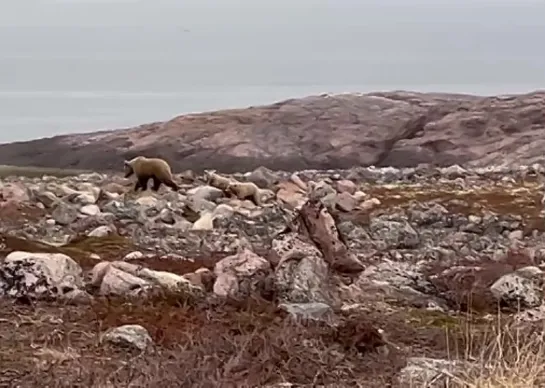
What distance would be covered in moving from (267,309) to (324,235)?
1990mm

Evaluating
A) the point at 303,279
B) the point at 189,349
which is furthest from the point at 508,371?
the point at 303,279

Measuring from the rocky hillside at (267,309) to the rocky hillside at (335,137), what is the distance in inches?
1271

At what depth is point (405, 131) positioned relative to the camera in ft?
183

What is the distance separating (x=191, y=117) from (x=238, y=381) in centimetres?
5861

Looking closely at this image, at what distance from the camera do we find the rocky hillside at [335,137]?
50469 millimetres

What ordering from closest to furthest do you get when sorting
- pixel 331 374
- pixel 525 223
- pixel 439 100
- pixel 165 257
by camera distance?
pixel 331 374
pixel 165 257
pixel 525 223
pixel 439 100

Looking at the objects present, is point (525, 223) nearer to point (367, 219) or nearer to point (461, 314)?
point (367, 219)

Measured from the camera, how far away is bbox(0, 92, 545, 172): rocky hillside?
1987 inches

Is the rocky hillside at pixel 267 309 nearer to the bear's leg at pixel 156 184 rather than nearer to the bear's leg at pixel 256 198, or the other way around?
the bear's leg at pixel 256 198

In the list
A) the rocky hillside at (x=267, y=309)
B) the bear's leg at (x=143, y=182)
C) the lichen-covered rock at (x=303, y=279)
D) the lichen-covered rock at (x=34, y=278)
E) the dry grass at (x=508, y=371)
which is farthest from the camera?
the bear's leg at (x=143, y=182)

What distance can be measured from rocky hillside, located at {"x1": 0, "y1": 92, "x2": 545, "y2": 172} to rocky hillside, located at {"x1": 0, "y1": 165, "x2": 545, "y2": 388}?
1271 inches

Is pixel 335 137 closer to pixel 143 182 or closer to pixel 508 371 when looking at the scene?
pixel 143 182

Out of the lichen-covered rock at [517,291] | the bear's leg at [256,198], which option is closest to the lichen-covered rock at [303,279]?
the lichen-covered rock at [517,291]

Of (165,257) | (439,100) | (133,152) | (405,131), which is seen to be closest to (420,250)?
(165,257)
